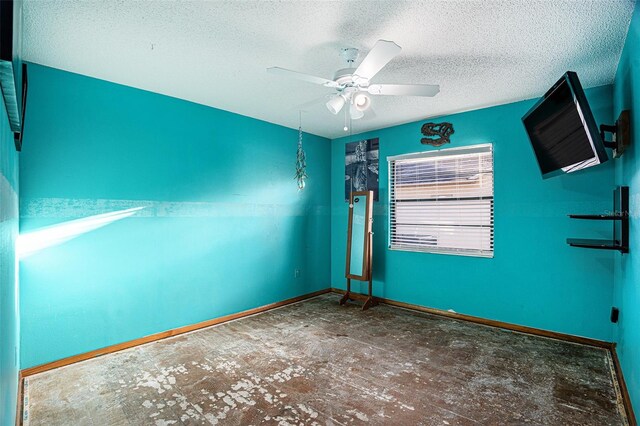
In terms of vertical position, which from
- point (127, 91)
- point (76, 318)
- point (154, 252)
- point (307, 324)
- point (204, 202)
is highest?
point (127, 91)

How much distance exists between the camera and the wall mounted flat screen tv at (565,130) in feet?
7.15

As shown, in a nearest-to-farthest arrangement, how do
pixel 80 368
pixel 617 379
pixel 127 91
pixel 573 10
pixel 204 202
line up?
pixel 573 10, pixel 617 379, pixel 80 368, pixel 127 91, pixel 204 202

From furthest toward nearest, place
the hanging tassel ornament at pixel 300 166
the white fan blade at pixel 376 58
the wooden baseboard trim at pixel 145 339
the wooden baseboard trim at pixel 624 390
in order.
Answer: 1. the hanging tassel ornament at pixel 300 166
2. the wooden baseboard trim at pixel 145 339
3. the wooden baseboard trim at pixel 624 390
4. the white fan blade at pixel 376 58

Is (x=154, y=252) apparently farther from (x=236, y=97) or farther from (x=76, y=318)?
(x=236, y=97)

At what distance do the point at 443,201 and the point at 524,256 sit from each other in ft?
3.76

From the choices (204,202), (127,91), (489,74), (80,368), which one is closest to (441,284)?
(489,74)

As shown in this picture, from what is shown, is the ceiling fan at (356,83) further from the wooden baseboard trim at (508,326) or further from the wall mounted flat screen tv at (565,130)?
the wooden baseboard trim at (508,326)

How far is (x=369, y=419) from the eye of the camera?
2.23 meters

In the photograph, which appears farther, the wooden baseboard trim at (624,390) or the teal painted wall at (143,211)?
the teal painted wall at (143,211)

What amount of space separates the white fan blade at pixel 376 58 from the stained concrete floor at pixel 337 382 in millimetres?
2366

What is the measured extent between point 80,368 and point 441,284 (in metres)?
4.02

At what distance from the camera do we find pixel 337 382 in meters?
2.71

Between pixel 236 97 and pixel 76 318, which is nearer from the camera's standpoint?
pixel 76 318

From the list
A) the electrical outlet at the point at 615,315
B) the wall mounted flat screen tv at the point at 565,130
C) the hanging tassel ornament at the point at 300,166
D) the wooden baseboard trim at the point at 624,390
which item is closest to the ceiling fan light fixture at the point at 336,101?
the wall mounted flat screen tv at the point at 565,130
